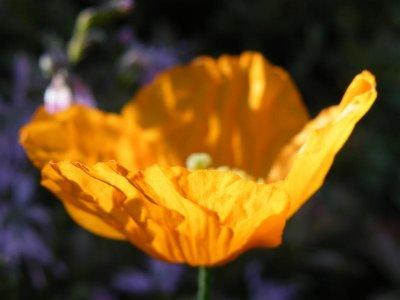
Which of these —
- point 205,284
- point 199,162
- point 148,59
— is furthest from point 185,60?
point 205,284

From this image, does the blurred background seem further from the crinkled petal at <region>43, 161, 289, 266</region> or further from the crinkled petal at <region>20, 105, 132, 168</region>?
the crinkled petal at <region>43, 161, 289, 266</region>

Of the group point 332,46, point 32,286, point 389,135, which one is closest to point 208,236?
point 32,286

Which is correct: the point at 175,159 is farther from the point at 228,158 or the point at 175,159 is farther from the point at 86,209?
the point at 86,209

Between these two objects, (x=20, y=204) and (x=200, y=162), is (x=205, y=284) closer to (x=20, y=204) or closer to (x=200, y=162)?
(x=200, y=162)

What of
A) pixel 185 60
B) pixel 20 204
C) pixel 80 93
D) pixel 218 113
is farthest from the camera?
pixel 185 60

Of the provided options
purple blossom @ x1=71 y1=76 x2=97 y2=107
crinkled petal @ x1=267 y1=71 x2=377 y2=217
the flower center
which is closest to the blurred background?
purple blossom @ x1=71 y1=76 x2=97 y2=107

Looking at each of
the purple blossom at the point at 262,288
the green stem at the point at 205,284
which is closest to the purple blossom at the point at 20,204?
the purple blossom at the point at 262,288
